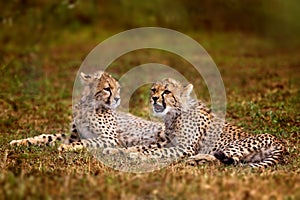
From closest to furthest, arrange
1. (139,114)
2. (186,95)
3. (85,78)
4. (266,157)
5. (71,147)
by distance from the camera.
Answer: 1. (266,157)
2. (71,147)
3. (186,95)
4. (85,78)
5. (139,114)

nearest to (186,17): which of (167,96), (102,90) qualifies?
(102,90)

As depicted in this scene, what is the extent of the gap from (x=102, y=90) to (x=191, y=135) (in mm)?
1533

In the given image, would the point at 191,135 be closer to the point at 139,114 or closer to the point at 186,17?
the point at 139,114

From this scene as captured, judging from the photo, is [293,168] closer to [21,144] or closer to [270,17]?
[21,144]

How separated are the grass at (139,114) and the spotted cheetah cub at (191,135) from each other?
471mm

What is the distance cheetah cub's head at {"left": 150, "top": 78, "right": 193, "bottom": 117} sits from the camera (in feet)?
30.7

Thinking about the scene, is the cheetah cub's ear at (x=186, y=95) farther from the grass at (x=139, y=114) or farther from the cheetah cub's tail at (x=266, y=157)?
the grass at (x=139, y=114)

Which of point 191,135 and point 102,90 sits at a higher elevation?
point 102,90

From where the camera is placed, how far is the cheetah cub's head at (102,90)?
32.8ft

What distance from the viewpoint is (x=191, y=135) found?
30.7 ft

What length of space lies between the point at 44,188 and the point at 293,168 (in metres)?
3.22

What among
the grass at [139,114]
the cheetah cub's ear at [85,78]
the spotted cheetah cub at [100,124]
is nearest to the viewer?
the grass at [139,114]

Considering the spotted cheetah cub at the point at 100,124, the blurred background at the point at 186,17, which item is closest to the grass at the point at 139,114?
the blurred background at the point at 186,17

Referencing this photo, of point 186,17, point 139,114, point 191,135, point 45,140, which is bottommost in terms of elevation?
point 45,140
